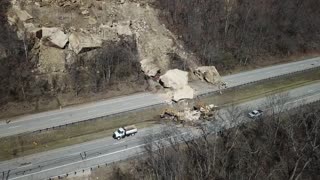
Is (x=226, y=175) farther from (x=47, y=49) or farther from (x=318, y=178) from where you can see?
(x=47, y=49)

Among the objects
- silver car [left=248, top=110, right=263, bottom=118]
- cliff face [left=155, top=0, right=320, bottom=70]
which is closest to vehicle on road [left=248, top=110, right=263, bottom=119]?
silver car [left=248, top=110, right=263, bottom=118]

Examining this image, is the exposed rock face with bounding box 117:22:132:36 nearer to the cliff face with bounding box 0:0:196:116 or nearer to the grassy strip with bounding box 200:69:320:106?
the cliff face with bounding box 0:0:196:116

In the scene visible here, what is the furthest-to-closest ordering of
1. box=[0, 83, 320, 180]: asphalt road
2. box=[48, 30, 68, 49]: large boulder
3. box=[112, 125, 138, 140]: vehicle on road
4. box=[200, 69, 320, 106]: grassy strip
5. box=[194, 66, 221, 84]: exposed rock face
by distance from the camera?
1. box=[194, 66, 221, 84]: exposed rock face
2. box=[200, 69, 320, 106]: grassy strip
3. box=[48, 30, 68, 49]: large boulder
4. box=[112, 125, 138, 140]: vehicle on road
5. box=[0, 83, 320, 180]: asphalt road

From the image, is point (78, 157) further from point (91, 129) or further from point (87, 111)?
point (87, 111)

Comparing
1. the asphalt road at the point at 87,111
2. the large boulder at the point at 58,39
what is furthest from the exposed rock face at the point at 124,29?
the asphalt road at the point at 87,111

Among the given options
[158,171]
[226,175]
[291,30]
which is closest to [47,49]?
[158,171]

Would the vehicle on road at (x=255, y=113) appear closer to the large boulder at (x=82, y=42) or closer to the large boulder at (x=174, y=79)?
the large boulder at (x=174, y=79)
